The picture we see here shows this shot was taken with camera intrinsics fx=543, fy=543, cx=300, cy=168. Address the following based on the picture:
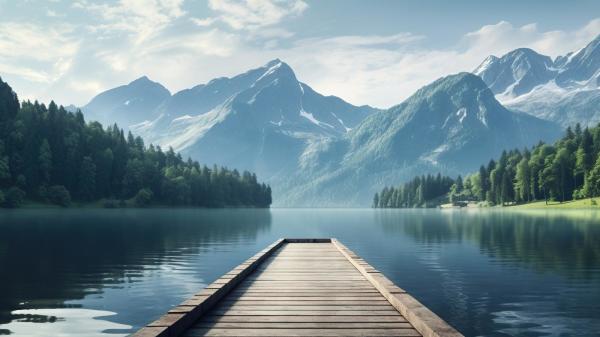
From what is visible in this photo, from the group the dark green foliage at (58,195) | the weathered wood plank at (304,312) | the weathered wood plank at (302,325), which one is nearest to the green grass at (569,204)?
the dark green foliage at (58,195)

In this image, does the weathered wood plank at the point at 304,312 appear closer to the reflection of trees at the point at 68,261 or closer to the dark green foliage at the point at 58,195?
the reflection of trees at the point at 68,261

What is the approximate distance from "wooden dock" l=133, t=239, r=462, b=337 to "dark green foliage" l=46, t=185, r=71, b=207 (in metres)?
163

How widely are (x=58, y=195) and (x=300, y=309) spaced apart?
172614mm

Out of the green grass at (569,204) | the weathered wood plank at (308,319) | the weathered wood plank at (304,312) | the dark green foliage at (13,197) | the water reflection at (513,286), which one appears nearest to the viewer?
the weathered wood plank at (308,319)

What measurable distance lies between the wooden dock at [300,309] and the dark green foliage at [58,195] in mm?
163014

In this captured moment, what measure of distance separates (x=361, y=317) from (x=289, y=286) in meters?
6.61

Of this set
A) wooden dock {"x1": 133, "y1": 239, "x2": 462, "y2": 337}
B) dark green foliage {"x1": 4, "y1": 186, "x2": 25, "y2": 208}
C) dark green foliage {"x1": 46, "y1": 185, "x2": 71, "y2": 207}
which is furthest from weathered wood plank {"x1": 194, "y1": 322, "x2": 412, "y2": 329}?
dark green foliage {"x1": 46, "y1": 185, "x2": 71, "y2": 207}

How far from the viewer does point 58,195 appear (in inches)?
6757

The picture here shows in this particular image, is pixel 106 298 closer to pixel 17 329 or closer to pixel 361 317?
pixel 17 329

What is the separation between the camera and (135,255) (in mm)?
45594

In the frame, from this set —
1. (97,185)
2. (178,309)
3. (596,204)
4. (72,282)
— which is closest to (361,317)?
(178,309)

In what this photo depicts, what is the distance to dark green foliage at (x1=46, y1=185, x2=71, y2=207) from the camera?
171 m

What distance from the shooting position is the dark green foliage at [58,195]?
562ft

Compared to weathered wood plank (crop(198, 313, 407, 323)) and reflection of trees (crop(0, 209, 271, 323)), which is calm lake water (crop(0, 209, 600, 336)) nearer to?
reflection of trees (crop(0, 209, 271, 323))
